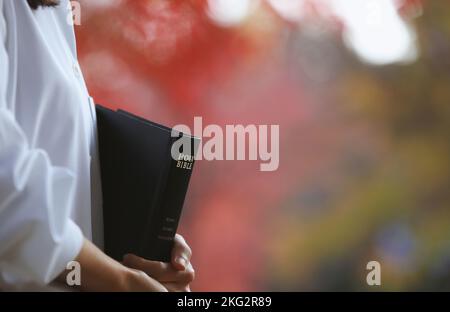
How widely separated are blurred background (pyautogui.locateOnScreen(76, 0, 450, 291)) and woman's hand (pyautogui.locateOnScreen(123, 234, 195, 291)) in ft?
4.28

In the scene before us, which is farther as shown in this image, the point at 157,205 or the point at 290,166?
the point at 290,166

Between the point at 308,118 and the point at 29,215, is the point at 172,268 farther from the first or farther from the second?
the point at 308,118

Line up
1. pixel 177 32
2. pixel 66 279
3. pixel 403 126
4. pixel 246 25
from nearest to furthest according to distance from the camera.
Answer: pixel 66 279
pixel 177 32
pixel 246 25
pixel 403 126

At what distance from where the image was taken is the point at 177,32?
78.3 inches

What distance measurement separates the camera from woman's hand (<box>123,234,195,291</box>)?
0.60 metres

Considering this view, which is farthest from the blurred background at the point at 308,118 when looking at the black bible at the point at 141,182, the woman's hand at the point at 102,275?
the woman's hand at the point at 102,275

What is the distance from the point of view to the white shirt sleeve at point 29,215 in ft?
1.52

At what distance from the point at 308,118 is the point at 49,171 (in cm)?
174

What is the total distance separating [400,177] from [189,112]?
861 mm

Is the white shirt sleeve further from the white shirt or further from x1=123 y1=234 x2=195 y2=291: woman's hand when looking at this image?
x1=123 y1=234 x2=195 y2=291: woman's hand

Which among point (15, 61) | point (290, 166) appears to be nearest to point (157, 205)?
point (15, 61)

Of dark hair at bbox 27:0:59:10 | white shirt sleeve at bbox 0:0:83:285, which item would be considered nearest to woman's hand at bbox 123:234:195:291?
white shirt sleeve at bbox 0:0:83:285

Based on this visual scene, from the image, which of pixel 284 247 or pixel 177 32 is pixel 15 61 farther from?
pixel 284 247
